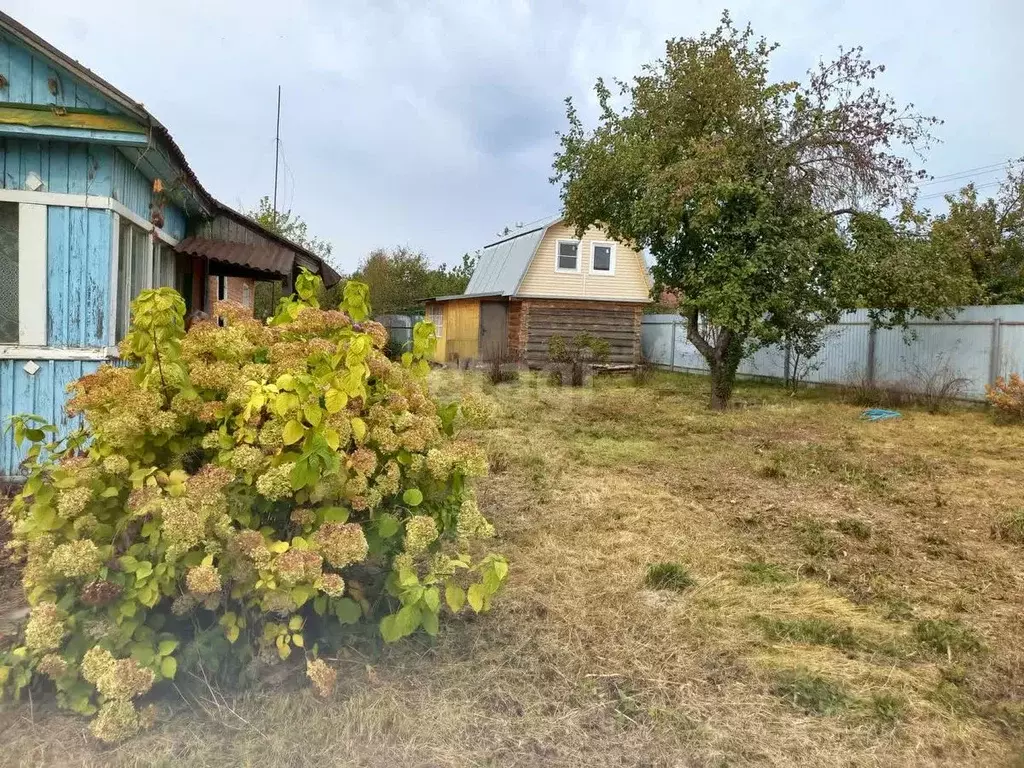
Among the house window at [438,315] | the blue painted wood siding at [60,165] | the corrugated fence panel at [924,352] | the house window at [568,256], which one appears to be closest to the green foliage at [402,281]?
the house window at [438,315]

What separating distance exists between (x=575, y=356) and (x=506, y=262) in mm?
7908

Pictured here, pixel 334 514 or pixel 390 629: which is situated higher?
pixel 334 514

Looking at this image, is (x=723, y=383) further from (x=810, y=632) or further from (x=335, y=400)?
(x=335, y=400)

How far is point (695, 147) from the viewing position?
12.9 m

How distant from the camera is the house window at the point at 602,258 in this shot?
25.0 meters

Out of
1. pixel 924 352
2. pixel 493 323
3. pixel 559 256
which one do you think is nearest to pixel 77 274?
pixel 924 352

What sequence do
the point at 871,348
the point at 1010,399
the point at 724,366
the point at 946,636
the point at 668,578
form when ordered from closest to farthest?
1. the point at 946,636
2. the point at 668,578
3. the point at 1010,399
4. the point at 724,366
5. the point at 871,348

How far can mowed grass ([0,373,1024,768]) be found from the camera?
265 centimetres

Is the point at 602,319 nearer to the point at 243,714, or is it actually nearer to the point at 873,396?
the point at 873,396

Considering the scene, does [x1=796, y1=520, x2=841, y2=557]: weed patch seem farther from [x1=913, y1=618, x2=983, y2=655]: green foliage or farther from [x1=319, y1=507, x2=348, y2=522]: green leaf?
[x1=319, y1=507, x2=348, y2=522]: green leaf

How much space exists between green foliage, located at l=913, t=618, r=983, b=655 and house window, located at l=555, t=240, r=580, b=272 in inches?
846

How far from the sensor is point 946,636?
3662 millimetres

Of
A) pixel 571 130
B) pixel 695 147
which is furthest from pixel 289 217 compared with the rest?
pixel 695 147

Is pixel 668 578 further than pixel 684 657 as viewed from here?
Yes
